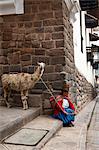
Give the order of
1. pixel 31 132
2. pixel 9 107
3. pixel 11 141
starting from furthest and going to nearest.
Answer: pixel 9 107 < pixel 31 132 < pixel 11 141

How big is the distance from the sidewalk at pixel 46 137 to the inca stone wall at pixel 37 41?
1222mm

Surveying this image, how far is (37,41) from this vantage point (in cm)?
695

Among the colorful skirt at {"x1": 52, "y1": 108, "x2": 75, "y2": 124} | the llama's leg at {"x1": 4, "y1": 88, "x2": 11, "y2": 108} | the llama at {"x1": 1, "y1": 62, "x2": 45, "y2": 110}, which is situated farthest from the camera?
the llama's leg at {"x1": 4, "y1": 88, "x2": 11, "y2": 108}

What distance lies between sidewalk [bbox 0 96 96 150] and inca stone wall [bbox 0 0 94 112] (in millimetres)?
1222

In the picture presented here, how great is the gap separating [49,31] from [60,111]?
2017 millimetres

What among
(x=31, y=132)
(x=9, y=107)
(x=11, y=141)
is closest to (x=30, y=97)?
(x=9, y=107)

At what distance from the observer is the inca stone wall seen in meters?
6.78

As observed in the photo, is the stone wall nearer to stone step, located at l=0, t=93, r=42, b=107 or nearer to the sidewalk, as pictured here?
stone step, located at l=0, t=93, r=42, b=107

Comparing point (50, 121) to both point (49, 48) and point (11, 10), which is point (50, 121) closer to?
point (49, 48)

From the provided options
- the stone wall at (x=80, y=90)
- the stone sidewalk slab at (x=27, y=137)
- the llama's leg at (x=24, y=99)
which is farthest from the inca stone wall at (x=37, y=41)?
the stone wall at (x=80, y=90)

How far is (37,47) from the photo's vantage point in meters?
6.94

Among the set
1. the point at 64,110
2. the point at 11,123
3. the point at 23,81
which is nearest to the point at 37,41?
the point at 23,81

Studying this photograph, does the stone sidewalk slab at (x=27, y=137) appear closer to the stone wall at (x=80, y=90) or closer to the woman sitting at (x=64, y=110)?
the woman sitting at (x=64, y=110)

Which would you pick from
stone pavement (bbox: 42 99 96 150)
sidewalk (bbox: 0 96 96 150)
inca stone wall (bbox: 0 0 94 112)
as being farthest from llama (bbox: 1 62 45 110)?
stone pavement (bbox: 42 99 96 150)
